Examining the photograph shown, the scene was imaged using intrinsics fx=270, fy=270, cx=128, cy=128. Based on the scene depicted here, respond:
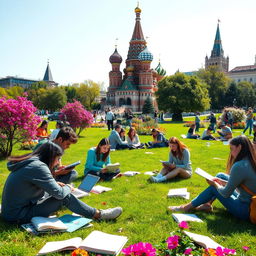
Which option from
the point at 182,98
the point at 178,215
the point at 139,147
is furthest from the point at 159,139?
the point at 182,98

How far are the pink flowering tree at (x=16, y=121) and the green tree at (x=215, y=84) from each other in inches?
2120

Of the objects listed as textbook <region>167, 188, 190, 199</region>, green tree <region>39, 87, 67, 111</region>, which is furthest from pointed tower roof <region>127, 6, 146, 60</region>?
textbook <region>167, 188, 190, 199</region>

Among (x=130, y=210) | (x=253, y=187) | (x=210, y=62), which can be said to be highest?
(x=210, y=62)

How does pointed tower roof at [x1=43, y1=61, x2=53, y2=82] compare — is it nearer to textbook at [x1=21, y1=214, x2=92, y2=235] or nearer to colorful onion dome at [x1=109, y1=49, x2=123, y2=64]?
colorful onion dome at [x1=109, y1=49, x2=123, y2=64]

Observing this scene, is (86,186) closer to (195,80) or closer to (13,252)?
(13,252)

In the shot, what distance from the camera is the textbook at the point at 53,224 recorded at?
3.70 metres

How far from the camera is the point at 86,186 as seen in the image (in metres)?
5.62

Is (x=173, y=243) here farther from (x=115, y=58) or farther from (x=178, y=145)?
(x=115, y=58)

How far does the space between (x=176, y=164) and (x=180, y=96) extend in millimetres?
29233

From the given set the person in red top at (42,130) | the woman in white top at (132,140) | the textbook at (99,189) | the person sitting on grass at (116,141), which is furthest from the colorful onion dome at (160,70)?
the textbook at (99,189)

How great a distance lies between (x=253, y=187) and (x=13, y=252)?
3.33m

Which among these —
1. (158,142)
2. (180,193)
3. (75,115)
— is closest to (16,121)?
(158,142)

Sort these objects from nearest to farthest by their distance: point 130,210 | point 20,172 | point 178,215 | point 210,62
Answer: point 20,172 < point 178,215 < point 130,210 < point 210,62

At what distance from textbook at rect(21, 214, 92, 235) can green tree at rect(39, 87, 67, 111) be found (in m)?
56.9
